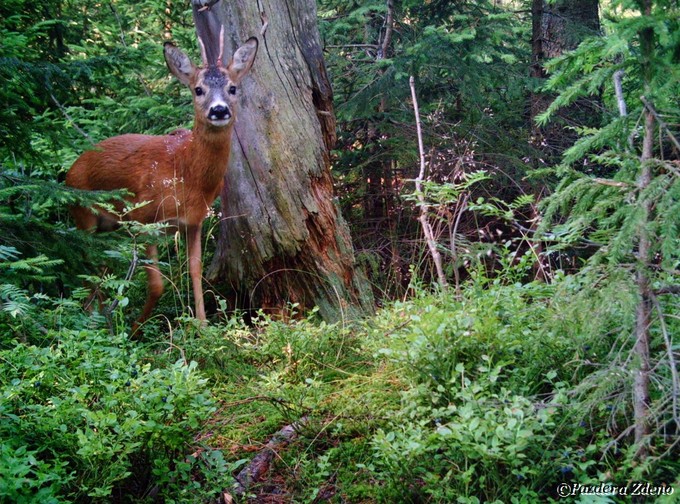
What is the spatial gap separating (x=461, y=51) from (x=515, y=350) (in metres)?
5.22

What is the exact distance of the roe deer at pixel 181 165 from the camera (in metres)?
6.12

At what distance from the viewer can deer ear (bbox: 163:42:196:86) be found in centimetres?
618

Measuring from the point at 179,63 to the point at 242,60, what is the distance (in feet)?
2.02

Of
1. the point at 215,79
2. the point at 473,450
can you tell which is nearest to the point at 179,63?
the point at 215,79

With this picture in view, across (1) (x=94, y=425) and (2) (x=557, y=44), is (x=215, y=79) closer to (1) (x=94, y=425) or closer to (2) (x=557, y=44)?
(1) (x=94, y=425)

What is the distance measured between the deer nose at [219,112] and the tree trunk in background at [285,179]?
0.95ft

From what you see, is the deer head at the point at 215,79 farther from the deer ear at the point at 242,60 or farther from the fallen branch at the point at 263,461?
the fallen branch at the point at 263,461

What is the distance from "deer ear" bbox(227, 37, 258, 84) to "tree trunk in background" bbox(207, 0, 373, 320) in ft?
0.65

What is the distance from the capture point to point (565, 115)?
373 inches

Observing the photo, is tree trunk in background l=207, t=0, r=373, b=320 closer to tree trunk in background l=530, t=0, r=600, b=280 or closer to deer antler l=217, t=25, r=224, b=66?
deer antler l=217, t=25, r=224, b=66

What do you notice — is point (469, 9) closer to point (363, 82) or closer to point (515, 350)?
point (363, 82)

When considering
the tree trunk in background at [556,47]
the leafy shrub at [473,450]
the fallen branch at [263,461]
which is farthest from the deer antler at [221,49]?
the tree trunk in background at [556,47]

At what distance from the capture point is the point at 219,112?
603cm

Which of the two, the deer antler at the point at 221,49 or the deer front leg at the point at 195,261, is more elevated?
the deer antler at the point at 221,49
